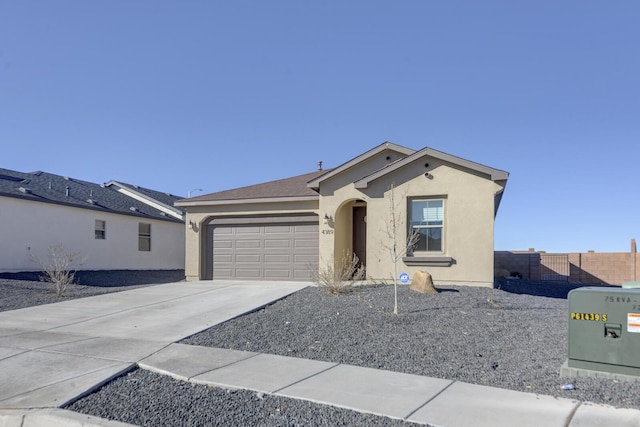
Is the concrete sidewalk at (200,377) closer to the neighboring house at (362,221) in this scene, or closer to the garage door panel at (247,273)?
the neighboring house at (362,221)

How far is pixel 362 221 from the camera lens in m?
16.7

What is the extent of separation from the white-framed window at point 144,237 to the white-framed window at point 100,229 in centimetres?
222

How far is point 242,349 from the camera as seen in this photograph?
778 cm

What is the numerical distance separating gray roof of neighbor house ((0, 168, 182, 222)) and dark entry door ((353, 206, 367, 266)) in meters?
12.2

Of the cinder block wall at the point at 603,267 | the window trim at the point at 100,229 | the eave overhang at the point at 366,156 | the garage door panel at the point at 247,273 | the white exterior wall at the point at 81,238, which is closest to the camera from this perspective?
the eave overhang at the point at 366,156

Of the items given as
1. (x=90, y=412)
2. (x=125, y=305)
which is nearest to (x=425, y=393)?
(x=90, y=412)

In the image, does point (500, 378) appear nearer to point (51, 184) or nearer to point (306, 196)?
point (306, 196)

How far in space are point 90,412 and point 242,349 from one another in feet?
9.10

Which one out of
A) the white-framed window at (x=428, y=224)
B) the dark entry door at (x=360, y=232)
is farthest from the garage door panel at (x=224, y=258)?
the white-framed window at (x=428, y=224)

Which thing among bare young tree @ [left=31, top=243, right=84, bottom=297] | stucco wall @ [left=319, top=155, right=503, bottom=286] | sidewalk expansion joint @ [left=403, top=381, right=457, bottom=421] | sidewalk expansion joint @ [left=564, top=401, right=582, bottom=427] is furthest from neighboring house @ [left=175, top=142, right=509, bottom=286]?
sidewalk expansion joint @ [left=564, top=401, right=582, bottom=427]

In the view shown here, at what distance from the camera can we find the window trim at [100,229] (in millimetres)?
22219

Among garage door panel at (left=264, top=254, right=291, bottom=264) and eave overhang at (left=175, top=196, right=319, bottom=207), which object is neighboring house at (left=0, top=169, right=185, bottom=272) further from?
garage door panel at (left=264, top=254, right=291, bottom=264)

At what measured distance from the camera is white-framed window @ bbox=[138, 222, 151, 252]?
2489 cm

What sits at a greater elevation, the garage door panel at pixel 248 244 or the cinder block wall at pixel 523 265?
the garage door panel at pixel 248 244
